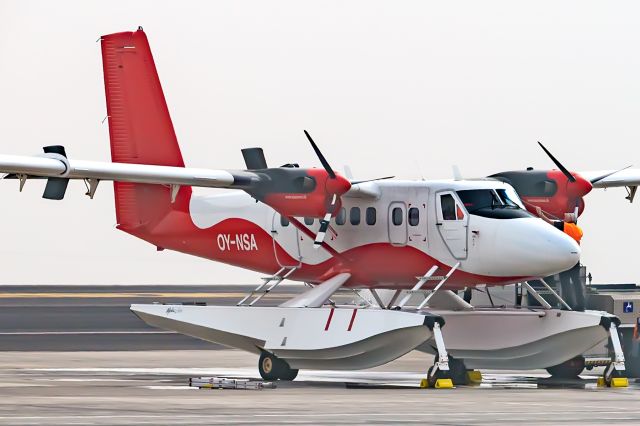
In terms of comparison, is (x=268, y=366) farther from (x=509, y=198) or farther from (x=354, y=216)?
(x=509, y=198)

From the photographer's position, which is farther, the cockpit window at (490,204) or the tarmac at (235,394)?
the cockpit window at (490,204)

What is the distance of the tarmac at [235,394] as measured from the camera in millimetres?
18969

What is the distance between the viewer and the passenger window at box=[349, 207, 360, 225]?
29.7 meters

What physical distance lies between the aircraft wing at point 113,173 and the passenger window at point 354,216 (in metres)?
2.30

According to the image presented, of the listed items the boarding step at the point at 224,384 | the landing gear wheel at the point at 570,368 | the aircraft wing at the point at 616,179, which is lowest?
the landing gear wheel at the point at 570,368

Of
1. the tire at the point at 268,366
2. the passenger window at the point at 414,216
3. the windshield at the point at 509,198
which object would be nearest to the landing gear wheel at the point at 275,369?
the tire at the point at 268,366

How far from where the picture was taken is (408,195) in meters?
29.1

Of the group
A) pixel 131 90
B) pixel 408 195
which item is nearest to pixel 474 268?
pixel 408 195

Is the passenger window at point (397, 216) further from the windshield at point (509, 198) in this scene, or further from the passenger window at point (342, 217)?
the windshield at point (509, 198)

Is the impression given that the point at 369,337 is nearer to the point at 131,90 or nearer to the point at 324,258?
the point at 324,258

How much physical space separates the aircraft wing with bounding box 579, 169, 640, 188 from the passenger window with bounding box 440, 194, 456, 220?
487cm

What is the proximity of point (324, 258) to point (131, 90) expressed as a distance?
6407 millimetres

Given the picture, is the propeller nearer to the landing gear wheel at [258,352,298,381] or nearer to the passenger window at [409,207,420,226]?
the passenger window at [409,207,420,226]

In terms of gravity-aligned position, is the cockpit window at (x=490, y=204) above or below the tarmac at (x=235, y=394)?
above
